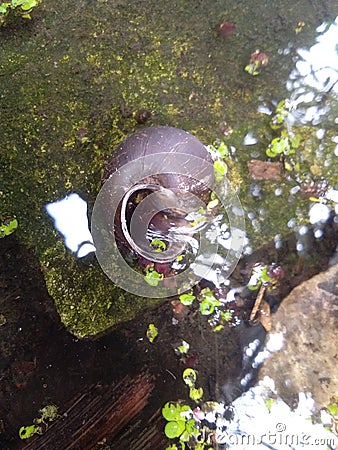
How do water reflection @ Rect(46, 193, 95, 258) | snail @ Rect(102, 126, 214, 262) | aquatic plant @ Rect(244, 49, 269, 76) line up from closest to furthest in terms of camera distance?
snail @ Rect(102, 126, 214, 262)
water reflection @ Rect(46, 193, 95, 258)
aquatic plant @ Rect(244, 49, 269, 76)

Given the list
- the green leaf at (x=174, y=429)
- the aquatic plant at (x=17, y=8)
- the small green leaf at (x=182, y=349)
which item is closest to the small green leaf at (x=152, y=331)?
the small green leaf at (x=182, y=349)

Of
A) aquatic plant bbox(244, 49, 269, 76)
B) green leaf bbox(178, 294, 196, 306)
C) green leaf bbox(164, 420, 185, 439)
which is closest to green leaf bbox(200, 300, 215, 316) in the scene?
green leaf bbox(178, 294, 196, 306)

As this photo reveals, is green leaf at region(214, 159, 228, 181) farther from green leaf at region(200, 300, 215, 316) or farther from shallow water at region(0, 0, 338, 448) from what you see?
green leaf at region(200, 300, 215, 316)

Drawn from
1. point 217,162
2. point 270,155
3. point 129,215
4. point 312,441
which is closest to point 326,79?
point 270,155

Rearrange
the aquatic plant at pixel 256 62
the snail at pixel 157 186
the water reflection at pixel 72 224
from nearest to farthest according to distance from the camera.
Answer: the snail at pixel 157 186, the water reflection at pixel 72 224, the aquatic plant at pixel 256 62

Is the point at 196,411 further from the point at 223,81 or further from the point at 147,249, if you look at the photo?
the point at 223,81

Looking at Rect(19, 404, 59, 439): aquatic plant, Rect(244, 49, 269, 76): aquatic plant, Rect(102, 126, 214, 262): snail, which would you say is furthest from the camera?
Rect(244, 49, 269, 76): aquatic plant

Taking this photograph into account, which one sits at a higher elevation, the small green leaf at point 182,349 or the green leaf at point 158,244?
the green leaf at point 158,244

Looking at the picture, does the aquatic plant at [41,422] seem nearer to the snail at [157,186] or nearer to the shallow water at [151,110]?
the shallow water at [151,110]
